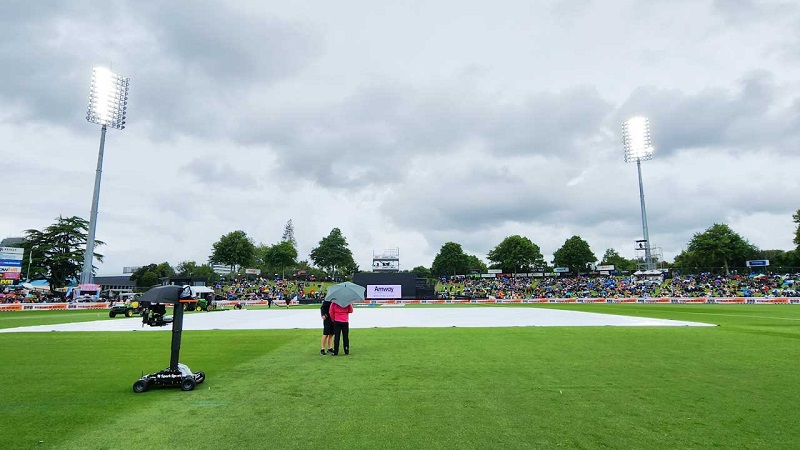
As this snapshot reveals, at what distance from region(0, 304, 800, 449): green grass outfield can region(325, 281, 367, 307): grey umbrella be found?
1524mm

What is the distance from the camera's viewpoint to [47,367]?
9.59m

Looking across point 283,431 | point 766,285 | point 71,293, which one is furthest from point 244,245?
point 283,431

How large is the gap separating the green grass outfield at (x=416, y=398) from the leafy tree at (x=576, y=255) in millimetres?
116759

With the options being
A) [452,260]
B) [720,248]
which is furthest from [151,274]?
[720,248]

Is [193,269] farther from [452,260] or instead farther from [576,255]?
[576,255]

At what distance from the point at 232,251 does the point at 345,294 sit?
124761mm

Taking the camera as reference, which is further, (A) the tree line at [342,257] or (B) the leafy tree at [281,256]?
(B) the leafy tree at [281,256]

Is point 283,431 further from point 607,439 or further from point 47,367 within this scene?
point 47,367

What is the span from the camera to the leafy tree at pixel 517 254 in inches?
4995

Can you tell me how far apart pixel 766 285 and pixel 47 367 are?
88313 mm

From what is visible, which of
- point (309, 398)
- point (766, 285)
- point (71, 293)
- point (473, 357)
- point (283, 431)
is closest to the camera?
point (283, 431)

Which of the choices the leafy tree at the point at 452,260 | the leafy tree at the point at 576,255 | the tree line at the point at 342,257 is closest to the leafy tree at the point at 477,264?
the tree line at the point at 342,257

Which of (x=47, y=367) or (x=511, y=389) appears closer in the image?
(x=511, y=389)

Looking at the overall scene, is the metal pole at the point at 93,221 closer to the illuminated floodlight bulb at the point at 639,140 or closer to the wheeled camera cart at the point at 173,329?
the wheeled camera cart at the point at 173,329
